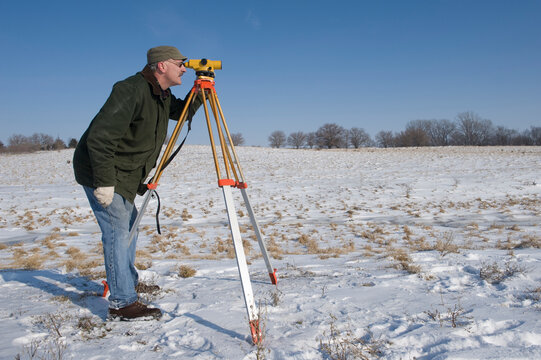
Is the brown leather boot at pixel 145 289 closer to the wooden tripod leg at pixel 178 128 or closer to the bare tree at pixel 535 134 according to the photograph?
the wooden tripod leg at pixel 178 128

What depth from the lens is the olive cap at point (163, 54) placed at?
2820mm

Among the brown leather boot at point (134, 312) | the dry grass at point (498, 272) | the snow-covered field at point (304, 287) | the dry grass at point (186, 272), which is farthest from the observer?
the dry grass at point (186, 272)

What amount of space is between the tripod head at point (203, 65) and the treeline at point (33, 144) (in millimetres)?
53674

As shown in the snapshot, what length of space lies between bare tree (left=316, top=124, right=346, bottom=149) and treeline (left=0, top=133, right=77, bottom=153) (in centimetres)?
4675

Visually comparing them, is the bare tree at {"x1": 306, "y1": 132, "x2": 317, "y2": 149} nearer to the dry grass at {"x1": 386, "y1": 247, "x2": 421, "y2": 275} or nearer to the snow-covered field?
the snow-covered field

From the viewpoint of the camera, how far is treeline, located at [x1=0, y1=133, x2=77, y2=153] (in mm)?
47078

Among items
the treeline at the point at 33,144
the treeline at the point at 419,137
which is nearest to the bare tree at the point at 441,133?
the treeline at the point at 419,137

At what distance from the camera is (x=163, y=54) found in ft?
9.25

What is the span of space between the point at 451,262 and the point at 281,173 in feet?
60.3

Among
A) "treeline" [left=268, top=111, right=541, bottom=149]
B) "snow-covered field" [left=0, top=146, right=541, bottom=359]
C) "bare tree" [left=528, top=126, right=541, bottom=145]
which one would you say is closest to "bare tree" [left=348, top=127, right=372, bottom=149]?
"treeline" [left=268, top=111, right=541, bottom=149]

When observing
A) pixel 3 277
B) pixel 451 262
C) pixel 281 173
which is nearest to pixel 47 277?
pixel 3 277

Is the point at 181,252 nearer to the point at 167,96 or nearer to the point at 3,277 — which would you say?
the point at 3,277

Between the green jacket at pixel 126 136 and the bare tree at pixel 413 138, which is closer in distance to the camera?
the green jacket at pixel 126 136

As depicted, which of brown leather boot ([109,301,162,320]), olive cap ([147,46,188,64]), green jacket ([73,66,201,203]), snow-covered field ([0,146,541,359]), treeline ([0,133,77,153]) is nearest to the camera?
snow-covered field ([0,146,541,359])
